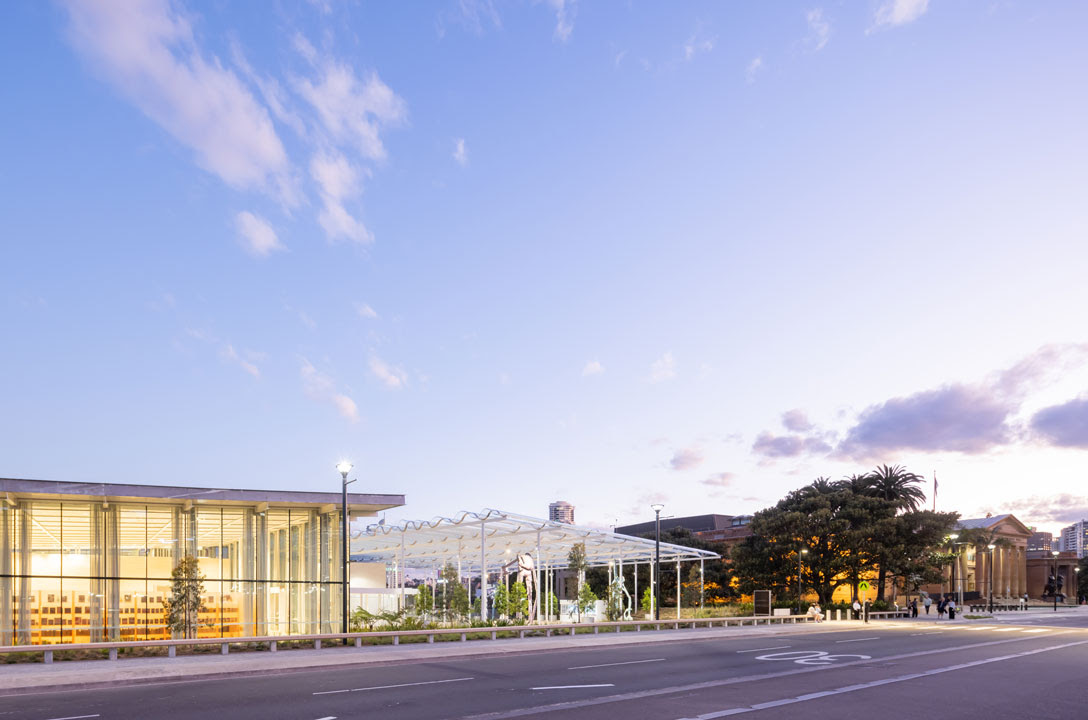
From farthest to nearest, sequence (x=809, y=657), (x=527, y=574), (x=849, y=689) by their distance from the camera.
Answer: (x=527, y=574), (x=809, y=657), (x=849, y=689)

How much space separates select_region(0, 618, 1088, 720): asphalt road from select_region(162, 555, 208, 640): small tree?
9959mm

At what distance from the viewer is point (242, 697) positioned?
52.2 ft

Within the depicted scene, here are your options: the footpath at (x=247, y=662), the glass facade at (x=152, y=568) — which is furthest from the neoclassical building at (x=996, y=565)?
the glass facade at (x=152, y=568)

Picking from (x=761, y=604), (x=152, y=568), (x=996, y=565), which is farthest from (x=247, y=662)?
(x=996, y=565)

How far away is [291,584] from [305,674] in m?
13.1

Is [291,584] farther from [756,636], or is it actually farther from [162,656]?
[756,636]

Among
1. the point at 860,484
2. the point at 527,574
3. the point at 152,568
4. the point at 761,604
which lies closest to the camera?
the point at 152,568

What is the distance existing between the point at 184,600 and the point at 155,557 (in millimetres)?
2098

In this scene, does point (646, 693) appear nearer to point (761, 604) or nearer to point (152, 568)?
point (152, 568)

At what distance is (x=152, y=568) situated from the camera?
29.6 m

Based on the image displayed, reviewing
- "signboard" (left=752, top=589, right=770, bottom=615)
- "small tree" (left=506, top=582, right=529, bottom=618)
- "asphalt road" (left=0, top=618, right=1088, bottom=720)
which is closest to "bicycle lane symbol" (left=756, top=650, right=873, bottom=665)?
"asphalt road" (left=0, top=618, right=1088, bottom=720)

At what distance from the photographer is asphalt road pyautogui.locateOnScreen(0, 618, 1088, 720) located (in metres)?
14.2

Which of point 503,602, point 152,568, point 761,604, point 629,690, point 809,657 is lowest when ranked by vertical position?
point 761,604

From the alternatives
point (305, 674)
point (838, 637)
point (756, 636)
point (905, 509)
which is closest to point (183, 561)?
point (305, 674)
